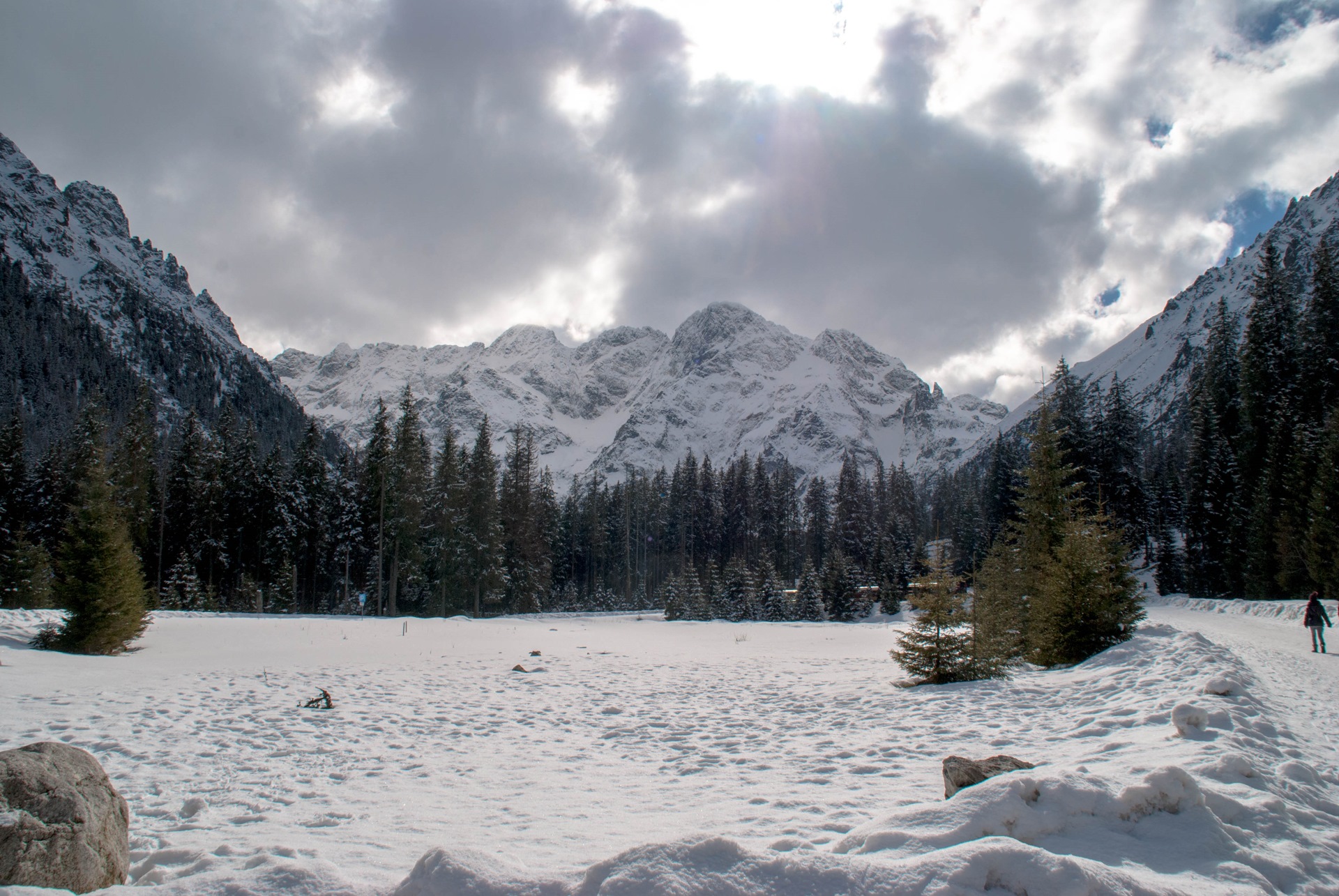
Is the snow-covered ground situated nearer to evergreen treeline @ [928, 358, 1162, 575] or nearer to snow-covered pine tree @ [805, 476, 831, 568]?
evergreen treeline @ [928, 358, 1162, 575]

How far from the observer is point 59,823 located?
10.4 feet

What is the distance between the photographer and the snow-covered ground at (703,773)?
2869 millimetres

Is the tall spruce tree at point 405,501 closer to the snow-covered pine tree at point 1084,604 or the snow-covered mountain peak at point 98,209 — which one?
the snow-covered pine tree at point 1084,604

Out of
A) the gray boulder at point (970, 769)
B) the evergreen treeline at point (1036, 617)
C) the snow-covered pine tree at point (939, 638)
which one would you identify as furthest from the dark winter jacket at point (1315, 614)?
the gray boulder at point (970, 769)

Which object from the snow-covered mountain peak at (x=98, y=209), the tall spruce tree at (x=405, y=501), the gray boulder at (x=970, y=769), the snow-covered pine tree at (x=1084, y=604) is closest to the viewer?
the gray boulder at (x=970, y=769)

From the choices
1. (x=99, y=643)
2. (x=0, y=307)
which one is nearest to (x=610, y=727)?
(x=99, y=643)

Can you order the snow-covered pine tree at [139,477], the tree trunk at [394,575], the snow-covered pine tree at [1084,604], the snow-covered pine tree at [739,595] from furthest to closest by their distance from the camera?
the snow-covered pine tree at [739,595], the tree trunk at [394,575], the snow-covered pine tree at [139,477], the snow-covered pine tree at [1084,604]

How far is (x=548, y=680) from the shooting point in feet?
39.9

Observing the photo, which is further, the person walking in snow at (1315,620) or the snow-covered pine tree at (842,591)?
the snow-covered pine tree at (842,591)

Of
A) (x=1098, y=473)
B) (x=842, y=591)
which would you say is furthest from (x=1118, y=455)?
(x=842, y=591)

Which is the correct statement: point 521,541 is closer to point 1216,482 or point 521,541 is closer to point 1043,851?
point 1043,851

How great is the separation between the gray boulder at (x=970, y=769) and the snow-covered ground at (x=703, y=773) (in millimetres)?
428

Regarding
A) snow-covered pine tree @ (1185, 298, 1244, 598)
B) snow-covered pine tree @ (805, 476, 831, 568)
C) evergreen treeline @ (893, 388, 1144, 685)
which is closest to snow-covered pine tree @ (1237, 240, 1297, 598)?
snow-covered pine tree @ (1185, 298, 1244, 598)

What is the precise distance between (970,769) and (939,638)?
6.65 meters
